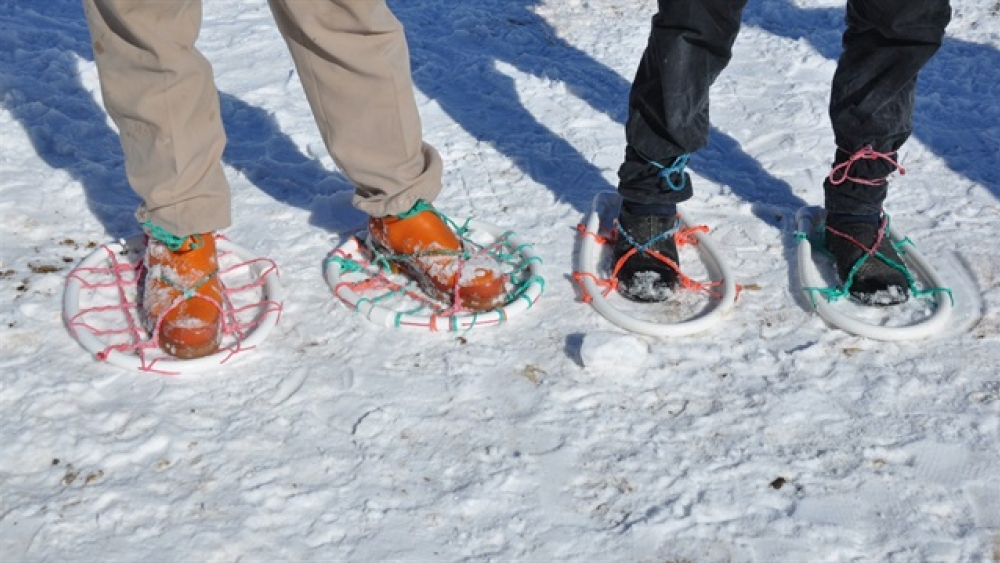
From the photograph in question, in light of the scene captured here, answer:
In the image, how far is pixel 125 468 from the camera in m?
2.26

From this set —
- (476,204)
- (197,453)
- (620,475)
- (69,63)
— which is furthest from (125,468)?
(69,63)

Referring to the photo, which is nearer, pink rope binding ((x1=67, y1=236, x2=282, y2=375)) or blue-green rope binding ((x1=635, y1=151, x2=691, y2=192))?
pink rope binding ((x1=67, y1=236, x2=282, y2=375))

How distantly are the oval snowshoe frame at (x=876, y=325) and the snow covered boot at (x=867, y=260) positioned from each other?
71mm

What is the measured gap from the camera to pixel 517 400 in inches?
98.0

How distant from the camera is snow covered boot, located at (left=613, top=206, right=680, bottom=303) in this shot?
2838 mm

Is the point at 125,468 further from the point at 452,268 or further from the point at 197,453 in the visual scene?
the point at 452,268

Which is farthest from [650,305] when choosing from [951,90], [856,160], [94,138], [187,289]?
[94,138]

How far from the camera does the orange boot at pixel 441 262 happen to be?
2.77 metres

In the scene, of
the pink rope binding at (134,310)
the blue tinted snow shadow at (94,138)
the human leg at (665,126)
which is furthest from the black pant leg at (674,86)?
the pink rope binding at (134,310)

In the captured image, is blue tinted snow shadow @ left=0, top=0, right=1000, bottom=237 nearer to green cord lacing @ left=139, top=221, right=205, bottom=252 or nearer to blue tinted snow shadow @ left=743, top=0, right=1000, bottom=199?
blue tinted snow shadow @ left=743, top=0, right=1000, bottom=199

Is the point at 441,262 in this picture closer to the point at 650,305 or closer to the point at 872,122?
the point at 650,305

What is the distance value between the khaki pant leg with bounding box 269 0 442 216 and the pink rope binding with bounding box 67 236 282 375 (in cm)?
39

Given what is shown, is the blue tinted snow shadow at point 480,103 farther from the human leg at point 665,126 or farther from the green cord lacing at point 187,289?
the green cord lacing at point 187,289

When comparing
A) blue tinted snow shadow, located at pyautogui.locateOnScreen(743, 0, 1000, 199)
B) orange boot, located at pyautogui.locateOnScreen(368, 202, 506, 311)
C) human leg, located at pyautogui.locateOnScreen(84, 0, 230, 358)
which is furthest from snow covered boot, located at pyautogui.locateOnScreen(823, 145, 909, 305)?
human leg, located at pyautogui.locateOnScreen(84, 0, 230, 358)
